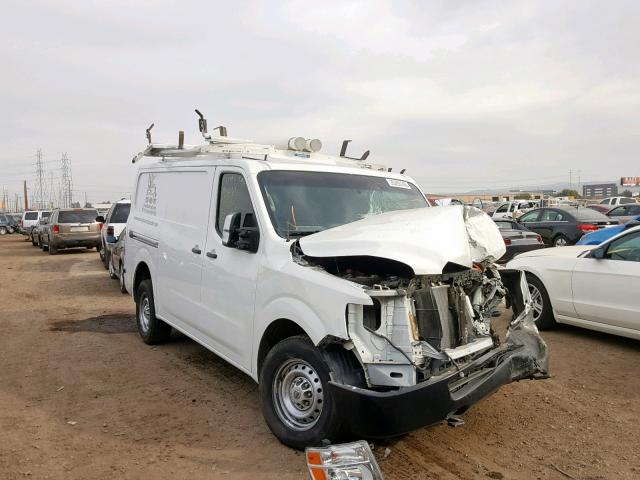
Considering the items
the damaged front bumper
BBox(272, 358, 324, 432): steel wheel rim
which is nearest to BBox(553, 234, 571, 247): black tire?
the damaged front bumper

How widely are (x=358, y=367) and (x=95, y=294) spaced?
28.8 ft

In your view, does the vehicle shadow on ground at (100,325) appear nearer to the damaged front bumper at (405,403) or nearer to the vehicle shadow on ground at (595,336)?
the damaged front bumper at (405,403)

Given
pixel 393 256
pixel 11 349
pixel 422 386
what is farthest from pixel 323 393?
pixel 11 349

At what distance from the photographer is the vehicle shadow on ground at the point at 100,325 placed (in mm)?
7730

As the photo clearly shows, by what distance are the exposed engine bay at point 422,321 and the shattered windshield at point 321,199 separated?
20.5 inches

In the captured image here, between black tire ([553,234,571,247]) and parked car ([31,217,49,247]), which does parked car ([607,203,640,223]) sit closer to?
black tire ([553,234,571,247])

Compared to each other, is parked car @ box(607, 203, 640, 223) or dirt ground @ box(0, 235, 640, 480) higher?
parked car @ box(607, 203, 640, 223)

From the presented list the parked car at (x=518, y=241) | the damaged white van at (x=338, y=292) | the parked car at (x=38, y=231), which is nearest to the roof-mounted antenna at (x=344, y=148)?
the damaged white van at (x=338, y=292)

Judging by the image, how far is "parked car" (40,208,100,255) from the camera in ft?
66.7

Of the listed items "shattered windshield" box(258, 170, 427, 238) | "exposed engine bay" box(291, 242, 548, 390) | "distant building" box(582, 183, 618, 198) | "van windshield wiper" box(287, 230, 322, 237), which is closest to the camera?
"exposed engine bay" box(291, 242, 548, 390)

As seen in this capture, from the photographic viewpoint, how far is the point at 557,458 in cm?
377

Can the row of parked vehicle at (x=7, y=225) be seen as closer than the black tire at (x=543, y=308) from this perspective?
No

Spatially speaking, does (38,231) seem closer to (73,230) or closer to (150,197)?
(73,230)

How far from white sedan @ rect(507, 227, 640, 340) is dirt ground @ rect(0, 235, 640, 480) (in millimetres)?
307
